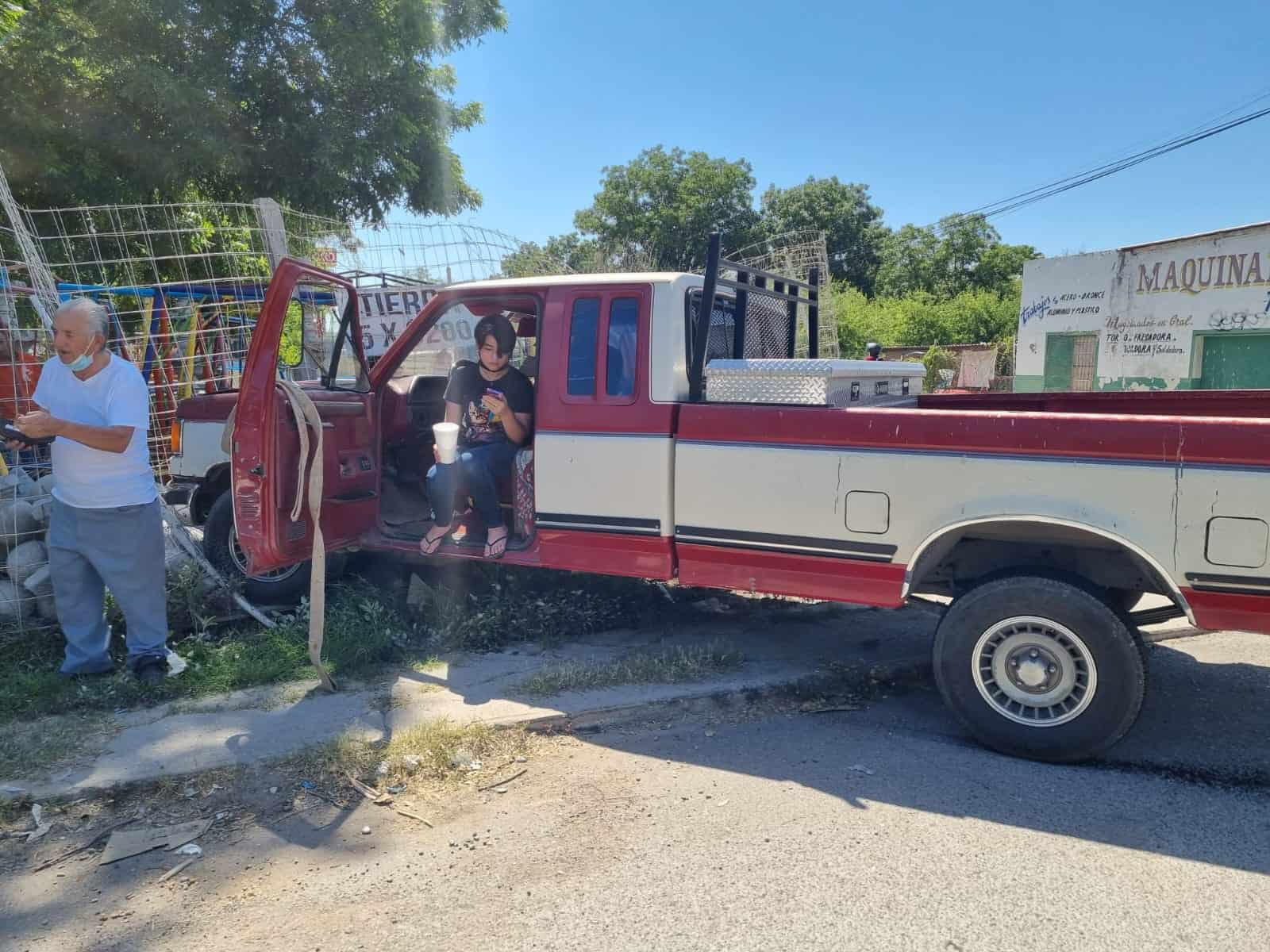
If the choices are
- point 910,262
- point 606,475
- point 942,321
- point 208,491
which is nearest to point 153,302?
point 208,491

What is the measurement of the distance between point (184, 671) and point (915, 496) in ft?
12.2

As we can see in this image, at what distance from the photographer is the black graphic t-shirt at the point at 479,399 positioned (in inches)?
205

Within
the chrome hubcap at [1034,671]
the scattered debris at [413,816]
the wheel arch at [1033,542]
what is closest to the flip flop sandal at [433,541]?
the scattered debris at [413,816]

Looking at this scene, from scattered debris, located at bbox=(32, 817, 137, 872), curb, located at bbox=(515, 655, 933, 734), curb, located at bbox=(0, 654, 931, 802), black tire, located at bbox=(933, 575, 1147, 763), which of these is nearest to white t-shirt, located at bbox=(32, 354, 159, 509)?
curb, located at bbox=(0, 654, 931, 802)

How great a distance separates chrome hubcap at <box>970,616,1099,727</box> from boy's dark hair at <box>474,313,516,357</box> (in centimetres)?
299

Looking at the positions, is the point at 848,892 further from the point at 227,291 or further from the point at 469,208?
Result: the point at 469,208

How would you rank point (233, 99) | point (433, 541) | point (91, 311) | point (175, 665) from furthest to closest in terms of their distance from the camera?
point (233, 99) → point (433, 541) → point (175, 665) → point (91, 311)

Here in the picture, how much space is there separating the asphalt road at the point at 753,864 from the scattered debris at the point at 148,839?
0.08m

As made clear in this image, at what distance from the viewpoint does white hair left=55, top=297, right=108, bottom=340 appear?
418 cm

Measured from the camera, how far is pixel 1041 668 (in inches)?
149

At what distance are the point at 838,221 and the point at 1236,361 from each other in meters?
24.6

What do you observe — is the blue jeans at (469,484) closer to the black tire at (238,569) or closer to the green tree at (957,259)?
the black tire at (238,569)

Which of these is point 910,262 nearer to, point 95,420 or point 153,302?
point 153,302

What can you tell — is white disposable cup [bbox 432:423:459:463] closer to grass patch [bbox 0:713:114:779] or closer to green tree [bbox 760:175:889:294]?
grass patch [bbox 0:713:114:779]
